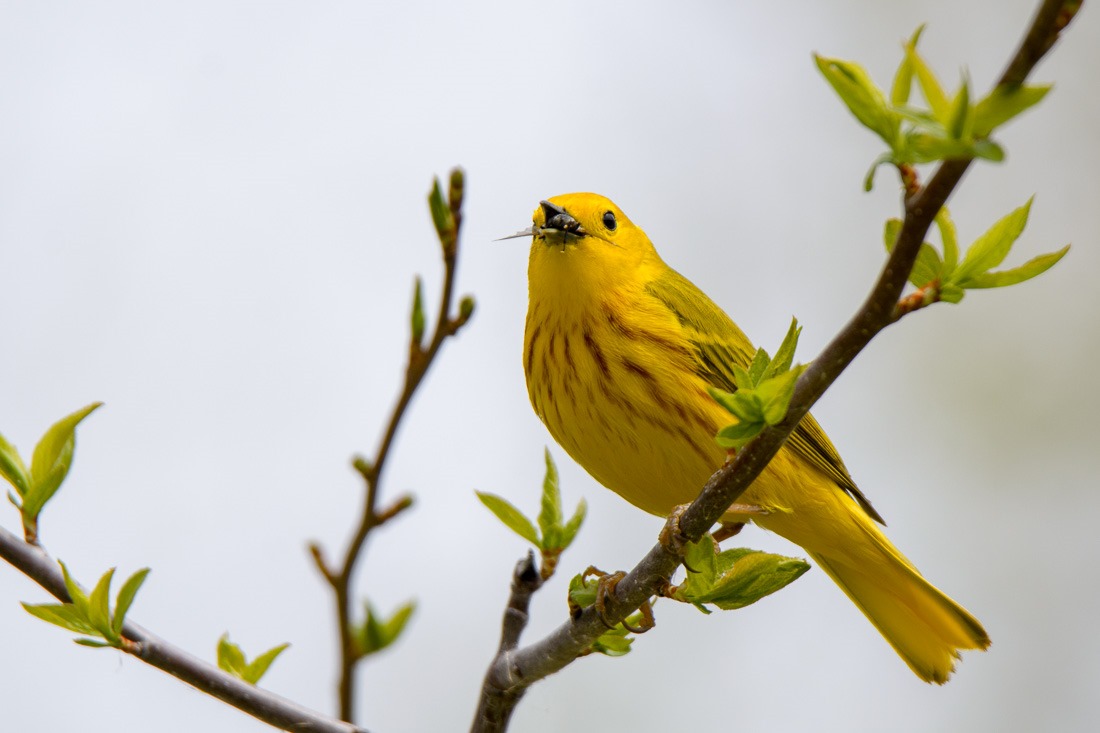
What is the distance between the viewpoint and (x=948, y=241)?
4.55 ft

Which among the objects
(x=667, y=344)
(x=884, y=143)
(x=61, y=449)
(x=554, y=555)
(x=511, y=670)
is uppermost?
(x=884, y=143)

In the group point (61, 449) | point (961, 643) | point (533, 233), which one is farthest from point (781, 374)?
point (961, 643)

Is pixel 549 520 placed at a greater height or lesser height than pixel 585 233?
lesser

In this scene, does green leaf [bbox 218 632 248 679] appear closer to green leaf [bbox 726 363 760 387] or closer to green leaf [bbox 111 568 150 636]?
green leaf [bbox 111 568 150 636]

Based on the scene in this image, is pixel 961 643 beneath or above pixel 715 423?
beneath

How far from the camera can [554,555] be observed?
7.53ft

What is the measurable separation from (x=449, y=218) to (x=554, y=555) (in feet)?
2.76

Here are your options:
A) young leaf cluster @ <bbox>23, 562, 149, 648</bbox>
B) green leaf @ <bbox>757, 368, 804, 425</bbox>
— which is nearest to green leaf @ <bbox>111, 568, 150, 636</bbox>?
young leaf cluster @ <bbox>23, 562, 149, 648</bbox>

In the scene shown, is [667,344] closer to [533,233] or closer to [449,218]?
[533,233]

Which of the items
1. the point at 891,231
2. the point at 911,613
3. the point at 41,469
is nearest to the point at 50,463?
the point at 41,469

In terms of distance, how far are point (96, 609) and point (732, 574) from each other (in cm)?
100

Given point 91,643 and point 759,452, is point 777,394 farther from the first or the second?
point 91,643

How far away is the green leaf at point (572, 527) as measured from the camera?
229 cm

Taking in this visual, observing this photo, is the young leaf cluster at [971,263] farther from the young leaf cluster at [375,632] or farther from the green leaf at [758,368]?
the young leaf cluster at [375,632]
